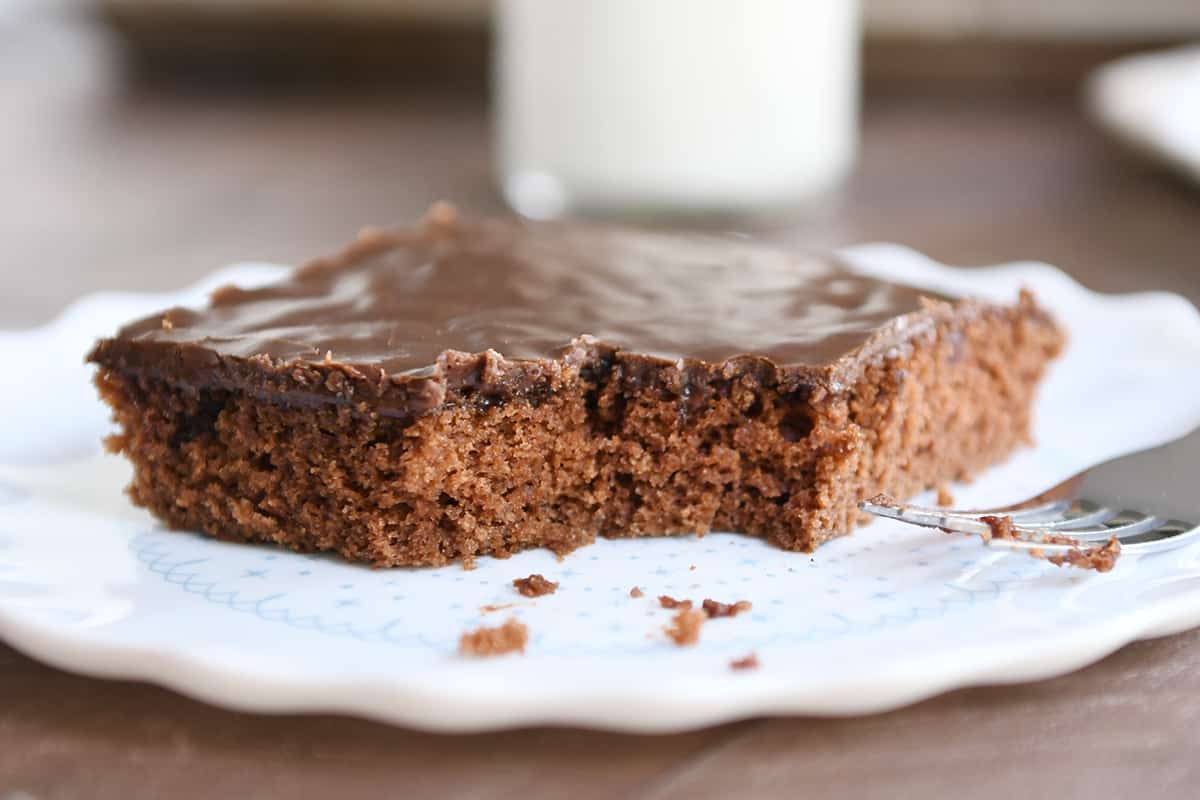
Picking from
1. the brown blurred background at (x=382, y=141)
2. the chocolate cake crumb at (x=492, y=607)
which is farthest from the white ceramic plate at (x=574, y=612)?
the brown blurred background at (x=382, y=141)

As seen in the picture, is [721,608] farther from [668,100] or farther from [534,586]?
[668,100]

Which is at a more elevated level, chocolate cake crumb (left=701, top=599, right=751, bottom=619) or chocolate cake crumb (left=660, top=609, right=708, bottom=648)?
chocolate cake crumb (left=701, top=599, right=751, bottom=619)

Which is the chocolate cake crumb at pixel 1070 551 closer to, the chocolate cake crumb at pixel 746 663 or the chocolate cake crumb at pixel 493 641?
the chocolate cake crumb at pixel 746 663

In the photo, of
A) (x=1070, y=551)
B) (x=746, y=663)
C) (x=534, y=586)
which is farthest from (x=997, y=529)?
(x=534, y=586)

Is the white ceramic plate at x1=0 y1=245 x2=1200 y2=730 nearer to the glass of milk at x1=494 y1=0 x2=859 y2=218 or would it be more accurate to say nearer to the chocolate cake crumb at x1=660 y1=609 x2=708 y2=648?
the chocolate cake crumb at x1=660 y1=609 x2=708 y2=648

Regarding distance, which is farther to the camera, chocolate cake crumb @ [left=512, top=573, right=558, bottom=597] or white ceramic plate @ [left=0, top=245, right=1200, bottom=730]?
chocolate cake crumb @ [left=512, top=573, right=558, bottom=597]

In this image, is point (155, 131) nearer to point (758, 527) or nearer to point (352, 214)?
point (352, 214)

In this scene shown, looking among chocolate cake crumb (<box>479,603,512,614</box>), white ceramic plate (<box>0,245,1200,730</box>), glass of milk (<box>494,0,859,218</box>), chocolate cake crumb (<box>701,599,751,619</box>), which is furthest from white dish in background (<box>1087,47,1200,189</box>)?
chocolate cake crumb (<box>479,603,512,614</box>)
